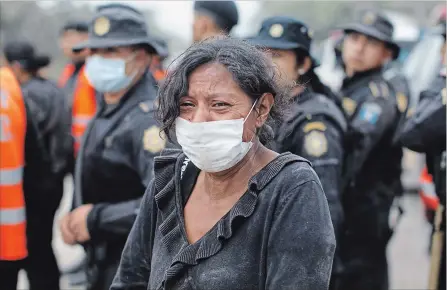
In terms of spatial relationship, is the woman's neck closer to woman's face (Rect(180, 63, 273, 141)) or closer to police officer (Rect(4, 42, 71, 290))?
woman's face (Rect(180, 63, 273, 141))

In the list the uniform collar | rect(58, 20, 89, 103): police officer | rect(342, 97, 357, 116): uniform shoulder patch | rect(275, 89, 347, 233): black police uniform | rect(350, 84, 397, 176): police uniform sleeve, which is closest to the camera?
rect(275, 89, 347, 233): black police uniform

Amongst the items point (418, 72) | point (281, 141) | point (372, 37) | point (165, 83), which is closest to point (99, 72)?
point (281, 141)

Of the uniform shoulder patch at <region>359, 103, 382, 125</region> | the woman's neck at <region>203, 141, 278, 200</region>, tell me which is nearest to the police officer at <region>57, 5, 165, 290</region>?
the woman's neck at <region>203, 141, 278, 200</region>

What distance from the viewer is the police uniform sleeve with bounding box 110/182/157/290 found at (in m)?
2.30

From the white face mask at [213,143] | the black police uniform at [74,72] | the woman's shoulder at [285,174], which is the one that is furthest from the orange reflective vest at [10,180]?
the black police uniform at [74,72]

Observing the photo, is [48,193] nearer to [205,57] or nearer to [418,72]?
[205,57]

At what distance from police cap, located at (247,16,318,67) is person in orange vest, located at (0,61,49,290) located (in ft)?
4.53

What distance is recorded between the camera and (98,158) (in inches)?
134

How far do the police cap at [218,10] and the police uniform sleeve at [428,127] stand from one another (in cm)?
127

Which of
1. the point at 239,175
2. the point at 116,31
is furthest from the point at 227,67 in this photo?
the point at 116,31

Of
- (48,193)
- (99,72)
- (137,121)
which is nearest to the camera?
(137,121)

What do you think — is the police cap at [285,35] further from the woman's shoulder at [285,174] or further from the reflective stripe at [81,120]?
the reflective stripe at [81,120]

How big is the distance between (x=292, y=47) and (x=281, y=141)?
64cm

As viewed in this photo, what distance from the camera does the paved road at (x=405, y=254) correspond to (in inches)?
249
